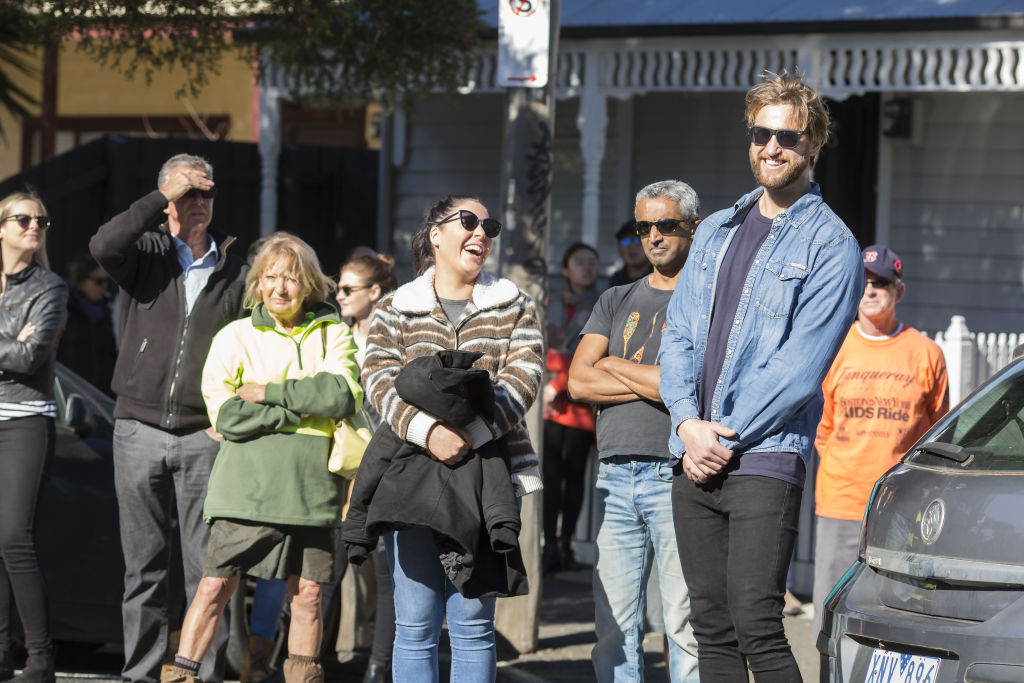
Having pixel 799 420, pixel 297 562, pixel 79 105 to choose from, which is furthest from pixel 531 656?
pixel 79 105

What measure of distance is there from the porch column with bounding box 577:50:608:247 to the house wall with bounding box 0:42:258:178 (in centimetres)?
701

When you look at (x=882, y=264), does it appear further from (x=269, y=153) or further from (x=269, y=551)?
(x=269, y=153)

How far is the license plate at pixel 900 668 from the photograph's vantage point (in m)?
3.65

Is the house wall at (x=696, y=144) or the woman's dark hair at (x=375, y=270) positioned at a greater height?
the house wall at (x=696, y=144)

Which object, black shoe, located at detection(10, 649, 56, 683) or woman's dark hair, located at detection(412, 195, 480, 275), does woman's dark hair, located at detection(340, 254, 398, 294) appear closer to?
woman's dark hair, located at detection(412, 195, 480, 275)

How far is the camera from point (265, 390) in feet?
18.0

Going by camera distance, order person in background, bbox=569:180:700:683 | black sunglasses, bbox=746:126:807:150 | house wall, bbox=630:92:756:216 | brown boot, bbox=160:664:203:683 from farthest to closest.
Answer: house wall, bbox=630:92:756:216, brown boot, bbox=160:664:203:683, person in background, bbox=569:180:700:683, black sunglasses, bbox=746:126:807:150

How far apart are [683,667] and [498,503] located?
0.99 meters

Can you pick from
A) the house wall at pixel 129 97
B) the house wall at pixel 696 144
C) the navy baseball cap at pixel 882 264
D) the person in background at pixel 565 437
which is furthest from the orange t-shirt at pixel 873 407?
the house wall at pixel 129 97

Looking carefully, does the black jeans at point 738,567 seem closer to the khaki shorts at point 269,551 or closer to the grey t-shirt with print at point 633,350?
the grey t-shirt with print at point 633,350

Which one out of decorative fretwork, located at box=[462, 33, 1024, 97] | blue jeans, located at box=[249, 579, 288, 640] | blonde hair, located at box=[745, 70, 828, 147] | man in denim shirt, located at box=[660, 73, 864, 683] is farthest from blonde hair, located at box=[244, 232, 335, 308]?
decorative fretwork, located at box=[462, 33, 1024, 97]

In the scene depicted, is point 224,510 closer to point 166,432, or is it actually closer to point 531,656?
point 166,432

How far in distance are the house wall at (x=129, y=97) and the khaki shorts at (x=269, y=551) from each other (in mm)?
12680

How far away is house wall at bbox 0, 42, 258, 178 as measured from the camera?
17.8m
